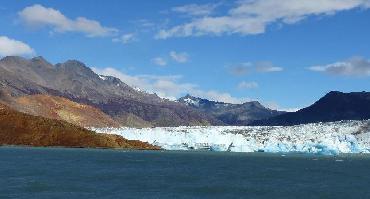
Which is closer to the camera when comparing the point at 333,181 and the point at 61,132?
the point at 333,181

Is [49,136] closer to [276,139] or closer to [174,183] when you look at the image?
[276,139]

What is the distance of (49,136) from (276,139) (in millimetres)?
69992

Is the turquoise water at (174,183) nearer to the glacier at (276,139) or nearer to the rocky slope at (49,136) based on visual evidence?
the glacier at (276,139)

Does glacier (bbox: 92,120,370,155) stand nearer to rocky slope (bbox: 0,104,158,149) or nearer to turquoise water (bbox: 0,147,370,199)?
rocky slope (bbox: 0,104,158,149)

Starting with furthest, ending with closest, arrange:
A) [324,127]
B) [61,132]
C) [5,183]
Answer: [61,132] → [324,127] → [5,183]

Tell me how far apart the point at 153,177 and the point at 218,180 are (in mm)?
8005

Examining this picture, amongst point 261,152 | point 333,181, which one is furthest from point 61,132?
point 333,181

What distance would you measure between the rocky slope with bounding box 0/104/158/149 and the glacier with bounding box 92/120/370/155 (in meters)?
8.05

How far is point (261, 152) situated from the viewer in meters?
164

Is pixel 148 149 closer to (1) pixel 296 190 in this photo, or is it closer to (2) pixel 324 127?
(2) pixel 324 127

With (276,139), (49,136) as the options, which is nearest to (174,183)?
(276,139)

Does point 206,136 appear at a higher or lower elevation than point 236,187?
higher

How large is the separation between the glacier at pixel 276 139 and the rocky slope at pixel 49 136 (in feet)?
26.4

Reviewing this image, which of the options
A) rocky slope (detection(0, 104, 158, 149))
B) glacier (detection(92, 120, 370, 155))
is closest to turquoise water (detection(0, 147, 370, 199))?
glacier (detection(92, 120, 370, 155))
